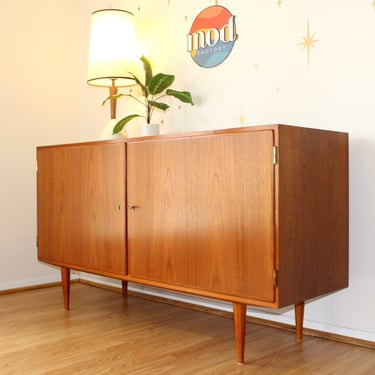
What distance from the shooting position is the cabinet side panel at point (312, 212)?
1.62 metres

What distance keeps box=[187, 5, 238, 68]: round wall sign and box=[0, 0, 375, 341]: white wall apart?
34mm

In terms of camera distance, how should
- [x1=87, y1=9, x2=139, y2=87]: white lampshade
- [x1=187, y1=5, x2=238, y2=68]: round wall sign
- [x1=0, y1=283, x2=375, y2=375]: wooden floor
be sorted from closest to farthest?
[x1=0, y1=283, x2=375, y2=375]: wooden floor → [x1=187, y1=5, x2=238, y2=68]: round wall sign → [x1=87, y1=9, x2=139, y2=87]: white lampshade

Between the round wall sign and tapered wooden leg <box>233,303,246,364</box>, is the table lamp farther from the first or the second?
tapered wooden leg <box>233,303,246,364</box>

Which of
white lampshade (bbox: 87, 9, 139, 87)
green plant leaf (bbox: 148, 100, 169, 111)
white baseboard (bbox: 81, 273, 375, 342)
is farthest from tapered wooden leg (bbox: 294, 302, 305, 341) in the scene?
white lampshade (bbox: 87, 9, 139, 87)

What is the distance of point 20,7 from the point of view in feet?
9.70

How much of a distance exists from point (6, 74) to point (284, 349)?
6.87 feet

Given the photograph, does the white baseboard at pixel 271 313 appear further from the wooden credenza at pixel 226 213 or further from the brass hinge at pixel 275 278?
the brass hinge at pixel 275 278

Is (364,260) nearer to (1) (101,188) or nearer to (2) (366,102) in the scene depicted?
(2) (366,102)

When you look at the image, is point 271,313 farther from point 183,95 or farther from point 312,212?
point 183,95

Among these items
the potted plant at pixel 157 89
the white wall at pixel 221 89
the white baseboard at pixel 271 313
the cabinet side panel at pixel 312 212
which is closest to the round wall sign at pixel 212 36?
the white wall at pixel 221 89

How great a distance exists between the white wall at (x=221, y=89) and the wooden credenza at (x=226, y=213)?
115 millimetres

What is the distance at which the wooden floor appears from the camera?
1713 mm

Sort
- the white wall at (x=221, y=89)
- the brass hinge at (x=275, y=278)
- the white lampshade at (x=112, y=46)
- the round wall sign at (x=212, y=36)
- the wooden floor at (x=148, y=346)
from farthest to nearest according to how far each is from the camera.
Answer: the white lampshade at (x=112, y=46) → the round wall sign at (x=212, y=36) → the white wall at (x=221, y=89) → the wooden floor at (x=148, y=346) → the brass hinge at (x=275, y=278)

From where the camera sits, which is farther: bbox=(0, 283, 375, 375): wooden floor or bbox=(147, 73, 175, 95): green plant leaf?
bbox=(147, 73, 175, 95): green plant leaf
